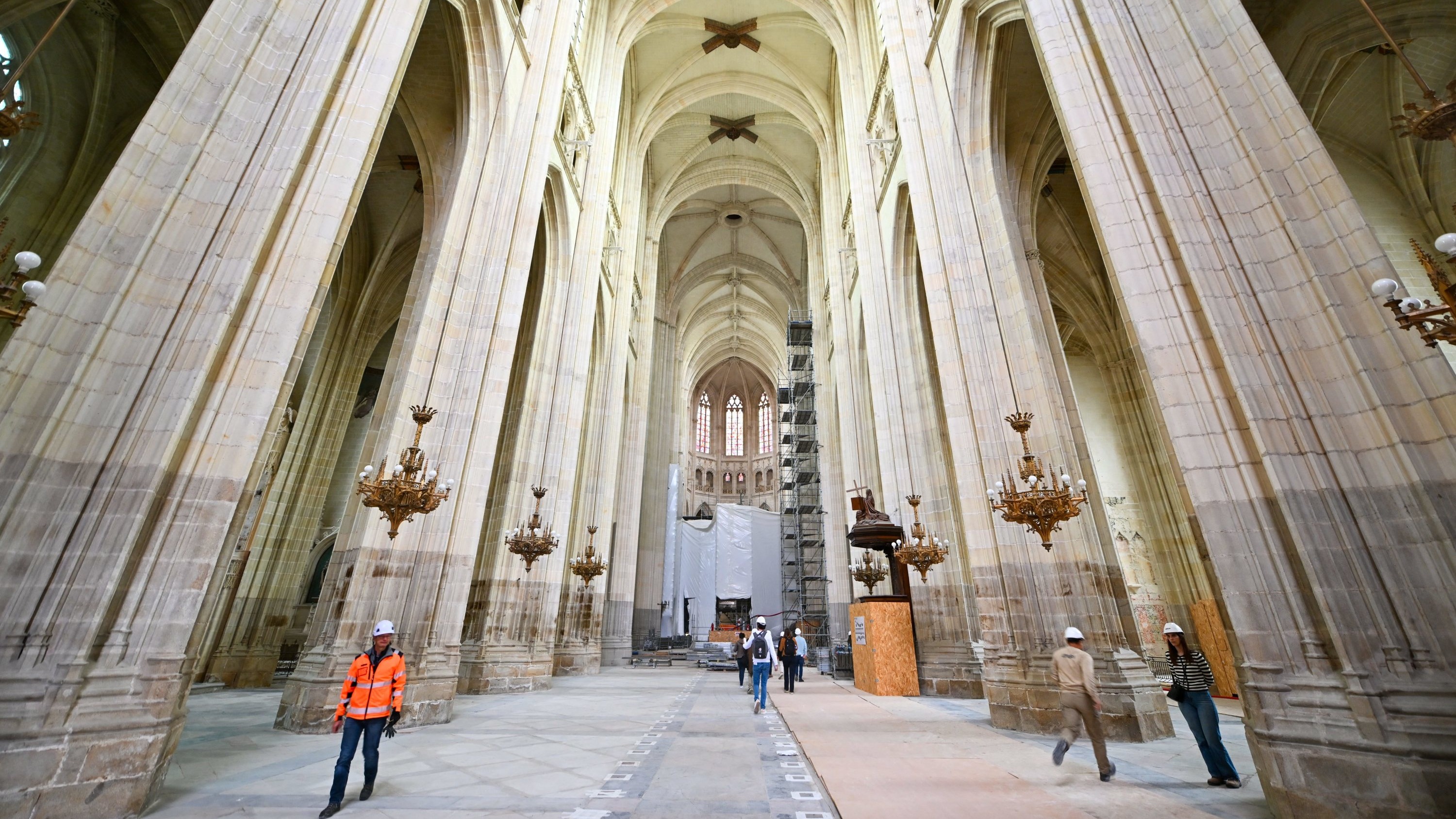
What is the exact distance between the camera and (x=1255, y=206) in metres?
4.07

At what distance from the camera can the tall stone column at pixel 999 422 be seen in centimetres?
654

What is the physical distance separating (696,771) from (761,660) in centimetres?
381

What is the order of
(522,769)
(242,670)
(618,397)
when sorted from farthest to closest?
(618,397) → (242,670) → (522,769)

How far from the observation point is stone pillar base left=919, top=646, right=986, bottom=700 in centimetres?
998

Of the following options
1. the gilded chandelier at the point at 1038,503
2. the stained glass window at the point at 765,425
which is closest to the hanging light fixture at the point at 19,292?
the gilded chandelier at the point at 1038,503

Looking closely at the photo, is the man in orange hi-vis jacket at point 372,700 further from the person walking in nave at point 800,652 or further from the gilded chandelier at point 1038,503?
the person walking in nave at point 800,652

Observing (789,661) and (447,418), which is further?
(789,661)

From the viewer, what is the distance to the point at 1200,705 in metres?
4.22

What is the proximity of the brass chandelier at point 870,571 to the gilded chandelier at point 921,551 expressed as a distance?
201 centimetres

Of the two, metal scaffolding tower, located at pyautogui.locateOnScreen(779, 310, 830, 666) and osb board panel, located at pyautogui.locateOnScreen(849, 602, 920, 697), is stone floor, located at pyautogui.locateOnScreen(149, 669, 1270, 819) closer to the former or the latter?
osb board panel, located at pyautogui.locateOnScreen(849, 602, 920, 697)

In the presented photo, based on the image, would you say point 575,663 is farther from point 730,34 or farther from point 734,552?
point 730,34

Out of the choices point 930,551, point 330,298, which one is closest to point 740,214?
point 330,298

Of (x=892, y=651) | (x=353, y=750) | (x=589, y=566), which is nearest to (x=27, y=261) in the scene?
(x=353, y=750)

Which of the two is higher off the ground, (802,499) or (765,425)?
(765,425)
